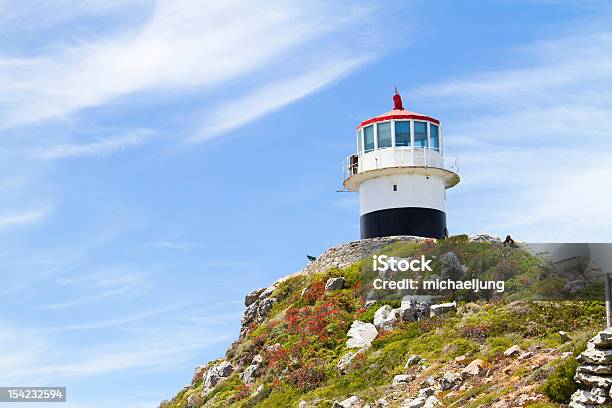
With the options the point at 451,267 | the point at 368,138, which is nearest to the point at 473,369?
the point at 451,267

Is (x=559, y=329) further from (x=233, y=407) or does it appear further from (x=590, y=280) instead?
(x=233, y=407)

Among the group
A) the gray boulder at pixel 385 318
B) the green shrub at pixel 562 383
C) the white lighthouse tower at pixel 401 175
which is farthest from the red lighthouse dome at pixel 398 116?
the green shrub at pixel 562 383

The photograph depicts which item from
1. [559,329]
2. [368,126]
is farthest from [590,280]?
[368,126]

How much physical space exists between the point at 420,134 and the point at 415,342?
51.7ft

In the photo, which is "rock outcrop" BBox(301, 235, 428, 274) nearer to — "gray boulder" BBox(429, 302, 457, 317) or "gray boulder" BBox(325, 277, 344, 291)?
"gray boulder" BBox(325, 277, 344, 291)

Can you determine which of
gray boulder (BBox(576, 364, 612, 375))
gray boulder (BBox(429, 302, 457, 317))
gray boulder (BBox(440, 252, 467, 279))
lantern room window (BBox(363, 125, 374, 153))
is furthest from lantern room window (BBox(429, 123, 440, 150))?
gray boulder (BBox(576, 364, 612, 375))

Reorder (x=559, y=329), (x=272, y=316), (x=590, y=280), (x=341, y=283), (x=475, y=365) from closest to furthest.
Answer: (x=475, y=365), (x=559, y=329), (x=590, y=280), (x=341, y=283), (x=272, y=316)

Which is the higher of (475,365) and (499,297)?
(499,297)

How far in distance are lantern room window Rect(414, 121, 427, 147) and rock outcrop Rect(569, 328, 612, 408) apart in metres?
23.7

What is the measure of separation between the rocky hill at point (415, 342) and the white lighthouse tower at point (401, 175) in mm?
2277

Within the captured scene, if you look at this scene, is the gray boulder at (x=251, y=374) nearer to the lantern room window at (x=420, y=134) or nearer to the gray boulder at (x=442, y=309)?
the gray boulder at (x=442, y=309)

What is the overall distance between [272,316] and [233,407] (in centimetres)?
761

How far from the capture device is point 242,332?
4344 centimetres

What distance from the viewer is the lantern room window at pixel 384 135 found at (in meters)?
44.5
